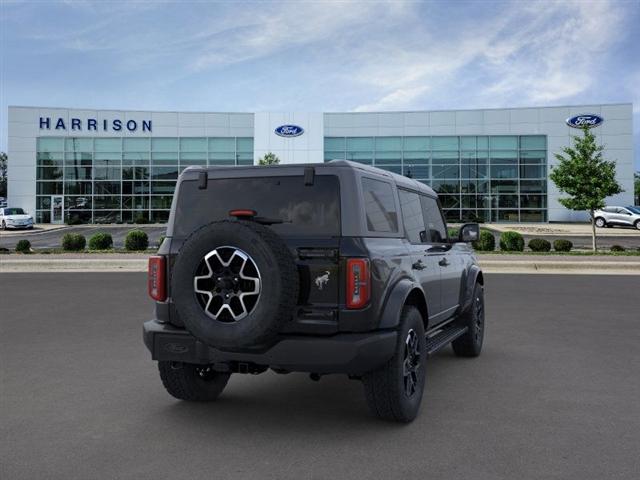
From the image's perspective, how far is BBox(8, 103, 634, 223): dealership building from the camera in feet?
159

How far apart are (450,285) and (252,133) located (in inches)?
1773

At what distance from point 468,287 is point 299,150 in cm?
4324

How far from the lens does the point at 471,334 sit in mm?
6879

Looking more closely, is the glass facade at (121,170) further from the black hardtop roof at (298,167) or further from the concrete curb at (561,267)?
the black hardtop roof at (298,167)

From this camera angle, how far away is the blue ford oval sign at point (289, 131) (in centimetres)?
4931

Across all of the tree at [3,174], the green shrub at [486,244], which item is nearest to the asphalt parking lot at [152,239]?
the green shrub at [486,244]

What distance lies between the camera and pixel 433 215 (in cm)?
634

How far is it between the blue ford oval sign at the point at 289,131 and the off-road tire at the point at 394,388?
45.7 meters

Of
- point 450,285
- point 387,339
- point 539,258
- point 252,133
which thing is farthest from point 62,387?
point 252,133

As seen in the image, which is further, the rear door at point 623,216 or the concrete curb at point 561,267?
the rear door at point 623,216

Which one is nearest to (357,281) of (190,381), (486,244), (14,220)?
(190,381)

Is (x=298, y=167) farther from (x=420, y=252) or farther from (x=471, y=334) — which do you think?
(x=471, y=334)

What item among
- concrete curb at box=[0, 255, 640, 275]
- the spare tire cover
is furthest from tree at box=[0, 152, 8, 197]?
the spare tire cover

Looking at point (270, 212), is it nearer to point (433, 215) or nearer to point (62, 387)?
point (433, 215)
